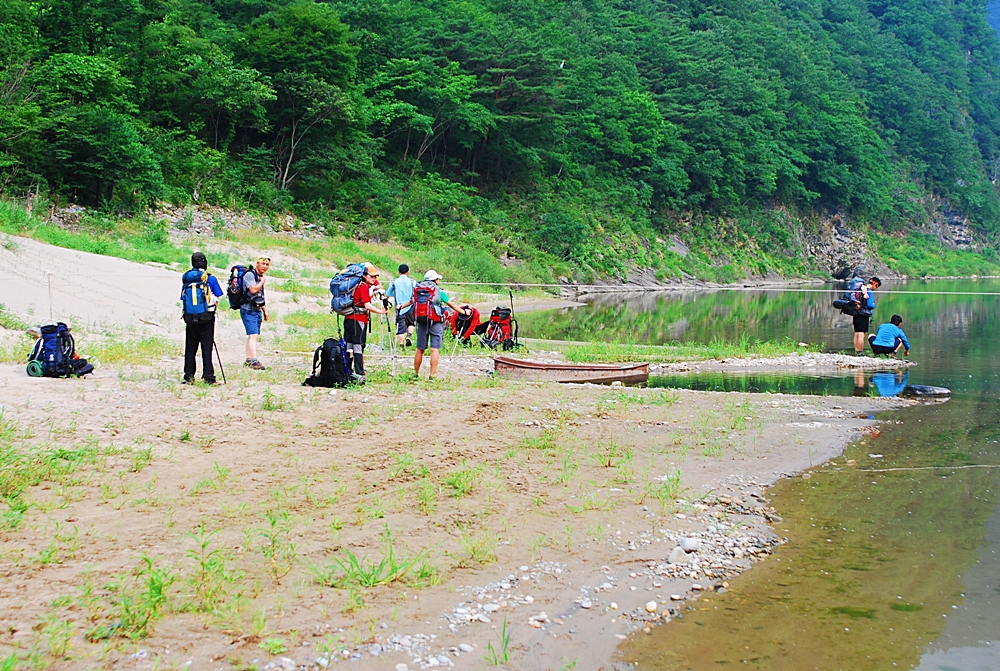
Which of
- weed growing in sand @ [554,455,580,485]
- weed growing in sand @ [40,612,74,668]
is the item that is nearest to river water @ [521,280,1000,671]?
weed growing in sand @ [554,455,580,485]

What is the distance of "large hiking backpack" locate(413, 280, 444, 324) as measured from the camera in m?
12.6

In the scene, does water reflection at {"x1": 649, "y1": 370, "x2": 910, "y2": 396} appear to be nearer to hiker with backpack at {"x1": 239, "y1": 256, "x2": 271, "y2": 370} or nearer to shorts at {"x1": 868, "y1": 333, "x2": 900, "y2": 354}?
shorts at {"x1": 868, "y1": 333, "x2": 900, "y2": 354}

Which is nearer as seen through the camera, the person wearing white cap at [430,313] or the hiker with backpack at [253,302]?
the hiker with backpack at [253,302]

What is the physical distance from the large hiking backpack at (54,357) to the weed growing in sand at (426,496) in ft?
18.8

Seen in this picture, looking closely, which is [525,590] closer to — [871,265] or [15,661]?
[15,661]

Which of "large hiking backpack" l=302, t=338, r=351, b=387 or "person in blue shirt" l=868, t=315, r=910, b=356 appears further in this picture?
"person in blue shirt" l=868, t=315, r=910, b=356

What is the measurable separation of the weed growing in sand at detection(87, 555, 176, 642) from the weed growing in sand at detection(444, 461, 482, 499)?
8.67 ft

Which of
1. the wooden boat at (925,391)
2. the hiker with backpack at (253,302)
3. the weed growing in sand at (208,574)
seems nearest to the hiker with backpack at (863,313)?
the wooden boat at (925,391)

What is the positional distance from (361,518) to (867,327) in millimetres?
16474

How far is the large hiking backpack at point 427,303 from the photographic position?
12.6m

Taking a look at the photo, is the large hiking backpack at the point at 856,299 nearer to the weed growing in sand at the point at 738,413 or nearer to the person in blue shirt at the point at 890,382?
the person in blue shirt at the point at 890,382

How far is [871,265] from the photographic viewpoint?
75.5 meters

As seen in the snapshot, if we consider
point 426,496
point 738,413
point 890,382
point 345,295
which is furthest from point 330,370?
point 890,382

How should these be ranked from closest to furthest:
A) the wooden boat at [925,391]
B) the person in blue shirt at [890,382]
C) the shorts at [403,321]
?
1. the wooden boat at [925,391]
2. the person in blue shirt at [890,382]
3. the shorts at [403,321]
